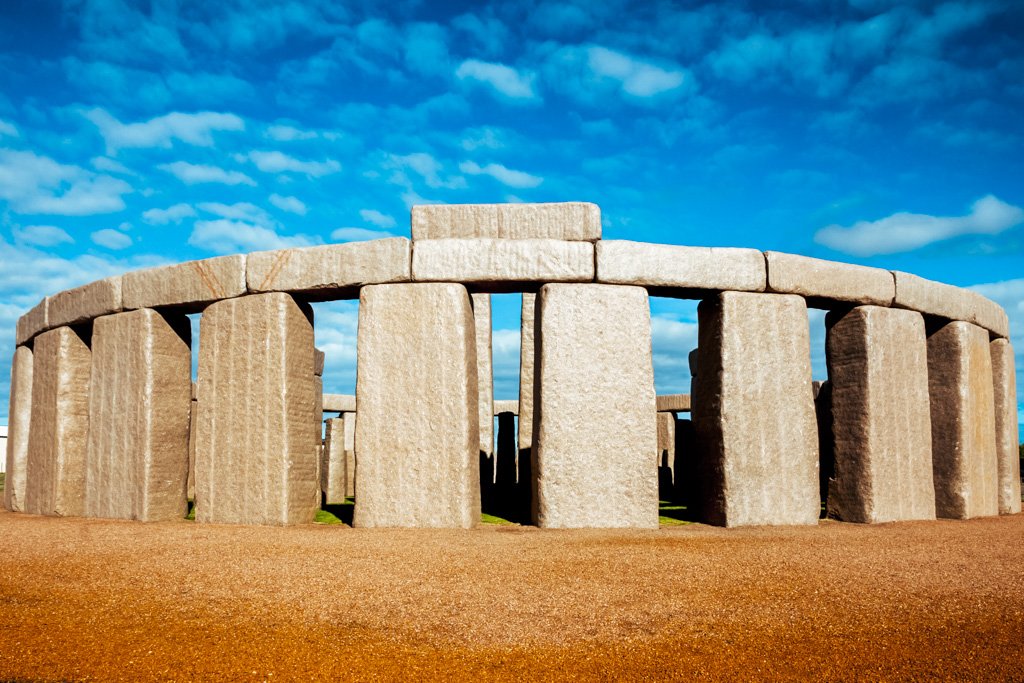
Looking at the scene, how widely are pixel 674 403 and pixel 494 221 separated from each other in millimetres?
9123

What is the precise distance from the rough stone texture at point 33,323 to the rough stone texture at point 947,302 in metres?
9.12

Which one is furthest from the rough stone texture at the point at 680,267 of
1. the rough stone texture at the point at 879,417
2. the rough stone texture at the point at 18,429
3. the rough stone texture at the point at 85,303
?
the rough stone texture at the point at 18,429

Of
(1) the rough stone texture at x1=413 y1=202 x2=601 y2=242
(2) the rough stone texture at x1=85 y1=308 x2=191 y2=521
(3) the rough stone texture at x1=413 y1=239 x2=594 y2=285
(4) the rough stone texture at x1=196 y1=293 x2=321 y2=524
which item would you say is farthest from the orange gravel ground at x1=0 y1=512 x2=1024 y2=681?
(1) the rough stone texture at x1=413 y1=202 x2=601 y2=242

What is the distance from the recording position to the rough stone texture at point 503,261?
20.3ft

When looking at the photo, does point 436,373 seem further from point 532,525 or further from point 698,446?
point 698,446

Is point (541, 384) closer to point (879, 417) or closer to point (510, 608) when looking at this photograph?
point (510, 608)

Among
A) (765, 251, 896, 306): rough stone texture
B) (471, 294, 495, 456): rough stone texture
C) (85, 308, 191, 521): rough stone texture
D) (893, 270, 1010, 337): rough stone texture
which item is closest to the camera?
(765, 251, 896, 306): rough stone texture

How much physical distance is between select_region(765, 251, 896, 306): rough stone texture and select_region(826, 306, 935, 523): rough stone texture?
164 mm

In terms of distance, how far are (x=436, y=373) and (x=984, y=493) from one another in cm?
590

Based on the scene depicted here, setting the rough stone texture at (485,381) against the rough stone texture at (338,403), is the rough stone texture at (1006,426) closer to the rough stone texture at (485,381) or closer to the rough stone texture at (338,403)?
the rough stone texture at (485,381)

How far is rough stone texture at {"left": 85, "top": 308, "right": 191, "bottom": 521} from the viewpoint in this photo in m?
6.95

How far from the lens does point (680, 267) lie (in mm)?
6328

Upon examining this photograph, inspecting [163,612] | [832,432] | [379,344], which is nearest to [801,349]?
[832,432]

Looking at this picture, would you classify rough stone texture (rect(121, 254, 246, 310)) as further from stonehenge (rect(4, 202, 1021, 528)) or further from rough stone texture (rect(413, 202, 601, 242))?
rough stone texture (rect(413, 202, 601, 242))
